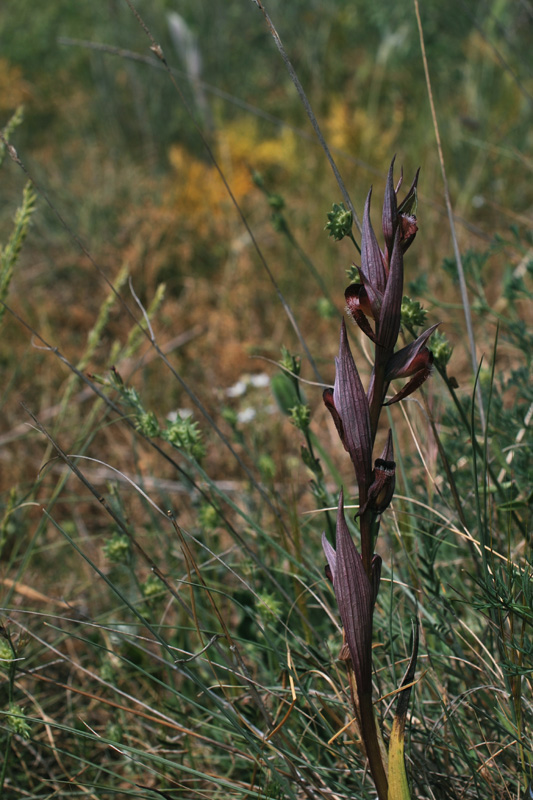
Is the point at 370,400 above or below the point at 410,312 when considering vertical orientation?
below

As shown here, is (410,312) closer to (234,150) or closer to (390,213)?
(390,213)

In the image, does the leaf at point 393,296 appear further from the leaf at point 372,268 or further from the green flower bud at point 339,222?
the green flower bud at point 339,222

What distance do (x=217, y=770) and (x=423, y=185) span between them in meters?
2.82

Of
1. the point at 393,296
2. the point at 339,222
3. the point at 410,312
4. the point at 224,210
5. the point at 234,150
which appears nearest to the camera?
the point at 393,296

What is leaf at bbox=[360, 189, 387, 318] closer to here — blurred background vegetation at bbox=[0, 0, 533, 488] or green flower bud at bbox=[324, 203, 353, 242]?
green flower bud at bbox=[324, 203, 353, 242]

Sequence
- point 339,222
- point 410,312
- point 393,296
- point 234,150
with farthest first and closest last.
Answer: point 234,150
point 410,312
point 339,222
point 393,296

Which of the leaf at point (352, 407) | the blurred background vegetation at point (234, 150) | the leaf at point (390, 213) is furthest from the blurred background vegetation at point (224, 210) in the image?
the leaf at point (390, 213)

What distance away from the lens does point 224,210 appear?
137 inches

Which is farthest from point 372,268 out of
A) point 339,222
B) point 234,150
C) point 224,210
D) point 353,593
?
point 234,150

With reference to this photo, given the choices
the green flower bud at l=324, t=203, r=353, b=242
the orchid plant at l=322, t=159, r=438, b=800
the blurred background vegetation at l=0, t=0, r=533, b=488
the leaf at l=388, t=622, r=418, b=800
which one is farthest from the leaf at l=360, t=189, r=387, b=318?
the blurred background vegetation at l=0, t=0, r=533, b=488

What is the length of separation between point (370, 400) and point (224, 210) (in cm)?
294

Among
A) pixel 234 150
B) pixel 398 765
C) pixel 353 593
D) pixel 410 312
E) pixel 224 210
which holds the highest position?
pixel 234 150

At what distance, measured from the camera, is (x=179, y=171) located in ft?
12.1

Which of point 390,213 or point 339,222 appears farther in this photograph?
point 339,222
